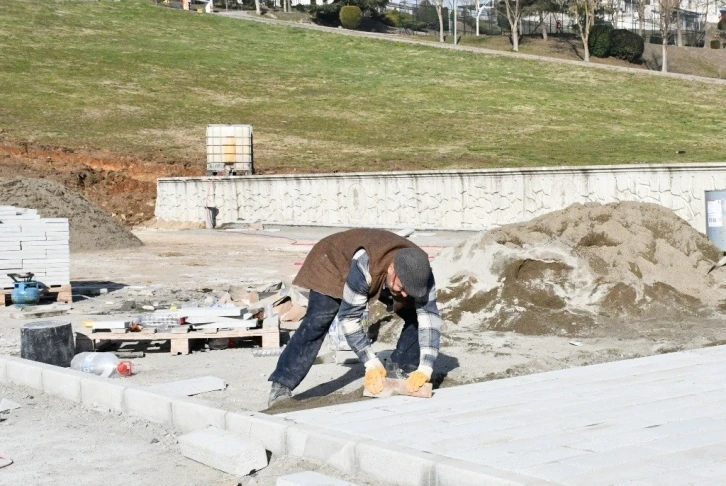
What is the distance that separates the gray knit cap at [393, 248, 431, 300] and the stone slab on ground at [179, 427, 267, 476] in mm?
1320

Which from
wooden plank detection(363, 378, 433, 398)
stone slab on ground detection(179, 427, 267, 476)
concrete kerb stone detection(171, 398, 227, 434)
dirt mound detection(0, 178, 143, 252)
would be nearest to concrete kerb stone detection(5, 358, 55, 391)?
concrete kerb stone detection(171, 398, 227, 434)

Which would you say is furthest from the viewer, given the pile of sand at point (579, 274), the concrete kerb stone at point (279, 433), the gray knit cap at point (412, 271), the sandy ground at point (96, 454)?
the pile of sand at point (579, 274)

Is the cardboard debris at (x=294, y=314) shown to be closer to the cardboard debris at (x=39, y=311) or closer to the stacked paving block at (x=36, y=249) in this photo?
the cardboard debris at (x=39, y=311)

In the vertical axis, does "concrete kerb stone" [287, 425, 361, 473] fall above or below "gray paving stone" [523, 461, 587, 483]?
below

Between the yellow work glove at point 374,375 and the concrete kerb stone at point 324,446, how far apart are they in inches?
32.7

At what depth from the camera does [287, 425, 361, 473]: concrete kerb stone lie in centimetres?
632

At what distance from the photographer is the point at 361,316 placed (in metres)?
7.41

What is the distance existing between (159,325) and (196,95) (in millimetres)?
42197

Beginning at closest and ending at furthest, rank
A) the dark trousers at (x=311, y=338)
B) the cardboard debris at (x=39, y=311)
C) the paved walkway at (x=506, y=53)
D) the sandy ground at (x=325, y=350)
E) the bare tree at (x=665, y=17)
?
the dark trousers at (x=311, y=338) → the sandy ground at (x=325, y=350) → the cardboard debris at (x=39, y=311) → the paved walkway at (x=506, y=53) → the bare tree at (x=665, y=17)

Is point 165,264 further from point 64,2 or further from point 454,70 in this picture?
point 64,2

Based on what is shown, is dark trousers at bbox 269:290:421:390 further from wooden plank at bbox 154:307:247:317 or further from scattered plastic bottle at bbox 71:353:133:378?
wooden plank at bbox 154:307:247:317

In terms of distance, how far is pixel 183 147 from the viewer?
139ft

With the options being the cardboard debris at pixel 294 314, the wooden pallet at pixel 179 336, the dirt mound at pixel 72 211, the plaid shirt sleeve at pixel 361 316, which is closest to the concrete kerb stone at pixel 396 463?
the plaid shirt sleeve at pixel 361 316

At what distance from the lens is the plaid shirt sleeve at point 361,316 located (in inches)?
285
